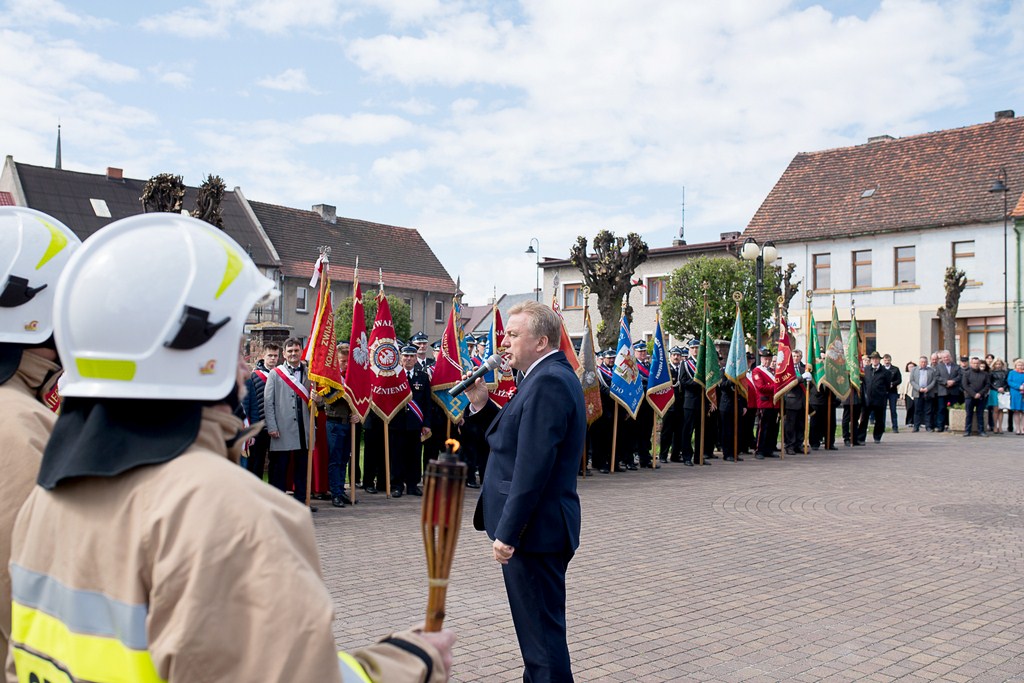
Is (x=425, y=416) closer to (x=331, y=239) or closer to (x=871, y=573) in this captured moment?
(x=871, y=573)

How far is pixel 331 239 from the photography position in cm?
6069

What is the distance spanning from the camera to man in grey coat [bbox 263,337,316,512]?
36.1 ft

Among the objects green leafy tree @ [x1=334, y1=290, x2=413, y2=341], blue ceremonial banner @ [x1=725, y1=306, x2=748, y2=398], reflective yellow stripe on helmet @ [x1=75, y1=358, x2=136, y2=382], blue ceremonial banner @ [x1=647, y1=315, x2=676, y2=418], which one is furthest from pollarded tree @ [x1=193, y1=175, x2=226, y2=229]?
green leafy tree @ [x1=334, y1=290, x2=413, y2=341]

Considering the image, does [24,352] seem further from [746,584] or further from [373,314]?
[373,314]

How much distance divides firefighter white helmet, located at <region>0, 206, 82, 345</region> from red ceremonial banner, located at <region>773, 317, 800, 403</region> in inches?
695

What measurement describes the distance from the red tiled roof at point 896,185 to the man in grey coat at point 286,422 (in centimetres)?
3680

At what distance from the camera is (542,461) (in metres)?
4.16

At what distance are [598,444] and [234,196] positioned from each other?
4630 cm

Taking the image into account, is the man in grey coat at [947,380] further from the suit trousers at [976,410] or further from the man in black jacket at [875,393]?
the man in black jacket at [875,393]

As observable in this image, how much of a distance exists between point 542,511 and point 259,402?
7348 mm

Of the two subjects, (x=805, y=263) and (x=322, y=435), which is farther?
(x=805, y=263)

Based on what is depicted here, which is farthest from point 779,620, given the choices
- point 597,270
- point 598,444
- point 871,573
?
point 597,270

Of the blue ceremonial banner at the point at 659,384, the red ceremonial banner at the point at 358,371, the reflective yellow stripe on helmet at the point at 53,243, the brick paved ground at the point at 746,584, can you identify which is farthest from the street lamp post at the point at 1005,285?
the reflective yellow stripe on helmet at the point at 53,243

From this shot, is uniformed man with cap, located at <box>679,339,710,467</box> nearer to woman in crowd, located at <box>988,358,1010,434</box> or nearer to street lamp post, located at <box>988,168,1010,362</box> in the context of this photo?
woman in crowd, located at <box>988,358,1010,434</box>
